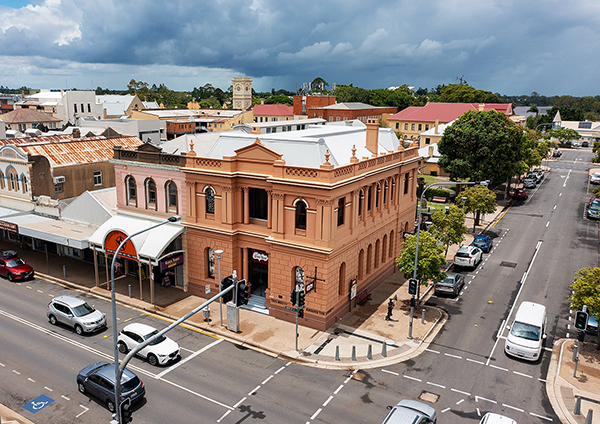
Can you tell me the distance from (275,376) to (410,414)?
824cm

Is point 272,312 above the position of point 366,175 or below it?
below

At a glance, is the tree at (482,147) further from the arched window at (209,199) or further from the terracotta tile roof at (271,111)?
the terracotta tile roof at (271,111)

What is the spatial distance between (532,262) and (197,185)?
31.6m

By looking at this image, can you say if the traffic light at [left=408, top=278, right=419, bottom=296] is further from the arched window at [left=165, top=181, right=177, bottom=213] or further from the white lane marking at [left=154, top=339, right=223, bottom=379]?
the arched window at [left=165, top=181, right=177, bottom=213]

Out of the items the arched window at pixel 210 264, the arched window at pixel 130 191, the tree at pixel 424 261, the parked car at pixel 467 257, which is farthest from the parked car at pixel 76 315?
the parked car at pixel 467 257

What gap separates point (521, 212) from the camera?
6425cm

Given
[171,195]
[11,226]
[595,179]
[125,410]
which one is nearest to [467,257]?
[171,195]

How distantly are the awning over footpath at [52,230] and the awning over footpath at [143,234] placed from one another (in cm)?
158

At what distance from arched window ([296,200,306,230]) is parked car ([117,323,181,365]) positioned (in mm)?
10384

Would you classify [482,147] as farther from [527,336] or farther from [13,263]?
[13,263]

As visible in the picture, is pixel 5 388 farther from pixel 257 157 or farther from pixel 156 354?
pixel 257 157

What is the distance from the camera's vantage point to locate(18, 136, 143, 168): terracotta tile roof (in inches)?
1757

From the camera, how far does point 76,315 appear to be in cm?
2953

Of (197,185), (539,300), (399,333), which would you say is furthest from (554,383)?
(197,185)
